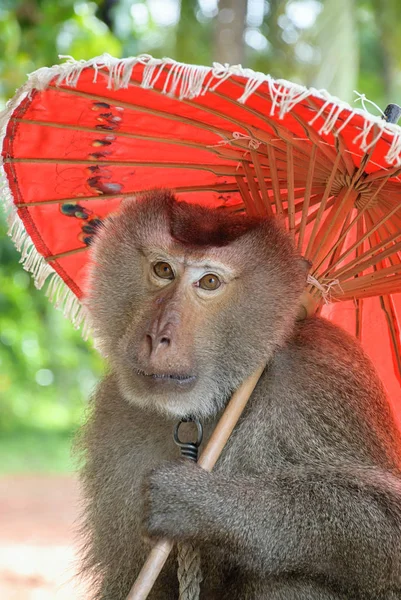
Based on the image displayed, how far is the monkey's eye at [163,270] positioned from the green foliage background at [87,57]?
0.92 m

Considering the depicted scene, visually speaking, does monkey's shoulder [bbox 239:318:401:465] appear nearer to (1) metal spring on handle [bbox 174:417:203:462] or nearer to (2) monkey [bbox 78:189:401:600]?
(2) monkey [bbox 78:189:401:600]

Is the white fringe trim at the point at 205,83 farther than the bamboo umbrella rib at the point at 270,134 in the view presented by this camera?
No

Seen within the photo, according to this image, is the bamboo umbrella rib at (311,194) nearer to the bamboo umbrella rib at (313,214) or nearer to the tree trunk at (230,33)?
the bamboo umbrella rib at (313,214)

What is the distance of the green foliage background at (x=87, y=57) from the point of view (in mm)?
8141

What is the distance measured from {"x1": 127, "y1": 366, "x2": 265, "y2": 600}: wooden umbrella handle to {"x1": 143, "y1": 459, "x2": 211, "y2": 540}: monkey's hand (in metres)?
0.06

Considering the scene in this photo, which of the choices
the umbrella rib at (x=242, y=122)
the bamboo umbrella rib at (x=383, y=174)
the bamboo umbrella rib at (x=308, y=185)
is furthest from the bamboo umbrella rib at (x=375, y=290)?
the umbrella rib at (x=242, y=122)

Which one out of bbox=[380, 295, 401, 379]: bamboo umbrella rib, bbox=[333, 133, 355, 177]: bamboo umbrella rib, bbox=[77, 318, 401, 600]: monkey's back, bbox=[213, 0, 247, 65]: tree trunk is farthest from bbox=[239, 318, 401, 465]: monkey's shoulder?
bbox=[213, 0, 247, 65]: tree trunk

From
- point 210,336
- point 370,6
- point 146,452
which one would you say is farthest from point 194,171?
point 370,6

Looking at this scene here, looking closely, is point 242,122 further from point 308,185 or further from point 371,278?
point 371,278

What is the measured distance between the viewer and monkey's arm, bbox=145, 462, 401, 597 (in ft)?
9.00

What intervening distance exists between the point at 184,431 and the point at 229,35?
6451mm

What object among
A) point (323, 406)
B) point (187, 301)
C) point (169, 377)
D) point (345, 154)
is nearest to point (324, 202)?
point (345, 154)

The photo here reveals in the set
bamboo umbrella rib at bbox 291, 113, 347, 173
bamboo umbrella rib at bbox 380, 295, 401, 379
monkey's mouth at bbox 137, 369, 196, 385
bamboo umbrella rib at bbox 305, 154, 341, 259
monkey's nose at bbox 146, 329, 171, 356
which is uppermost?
bamboo umbrella rib at bbox 291, 113, 347, 173

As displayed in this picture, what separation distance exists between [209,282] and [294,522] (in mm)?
810
